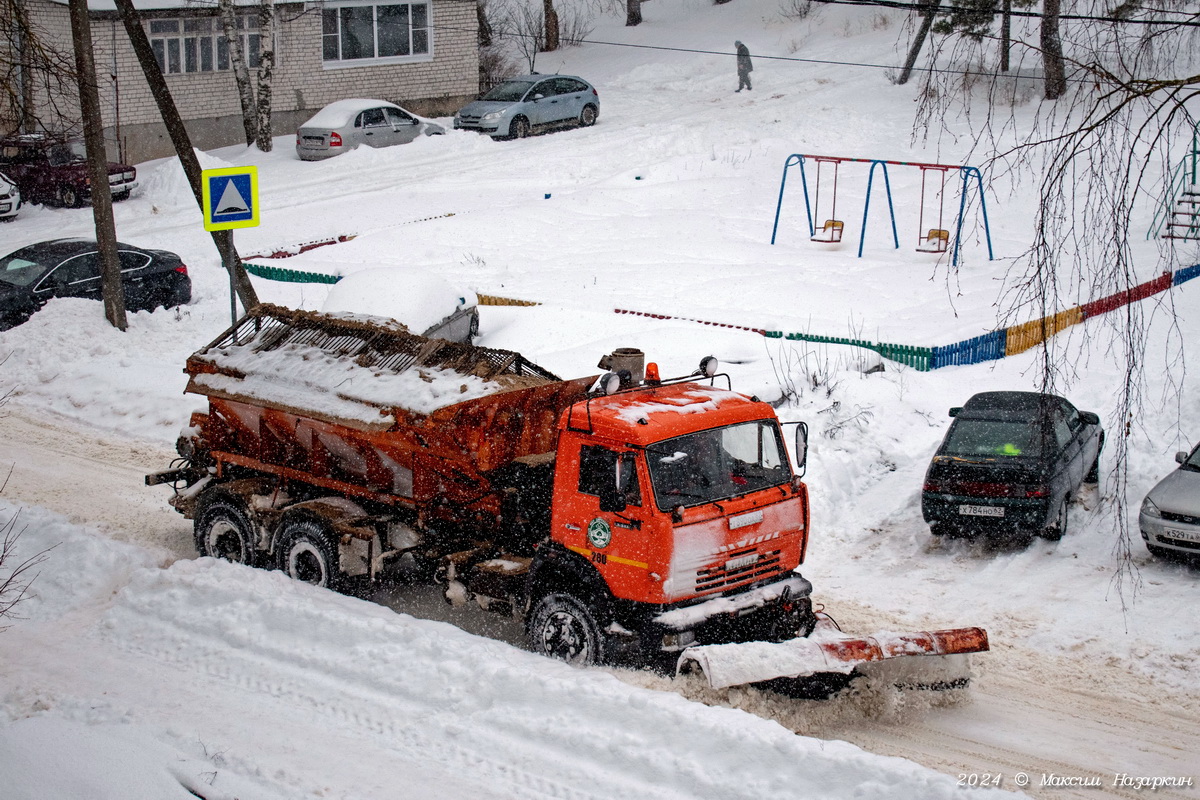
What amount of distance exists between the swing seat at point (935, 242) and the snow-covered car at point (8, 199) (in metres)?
18.7

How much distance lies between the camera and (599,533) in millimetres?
8055

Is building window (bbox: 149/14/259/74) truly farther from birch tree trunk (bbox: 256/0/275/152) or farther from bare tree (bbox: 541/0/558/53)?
bare tree (bbox: 541/0/558/53)

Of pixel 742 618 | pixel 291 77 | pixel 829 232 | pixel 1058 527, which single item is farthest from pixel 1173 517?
pixel 291 77

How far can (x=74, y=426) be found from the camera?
48.3 feet

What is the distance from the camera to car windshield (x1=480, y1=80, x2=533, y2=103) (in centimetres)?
3072

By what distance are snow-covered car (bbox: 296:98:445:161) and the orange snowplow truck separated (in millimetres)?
18557

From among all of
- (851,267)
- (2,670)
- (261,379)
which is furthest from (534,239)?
(2,670)

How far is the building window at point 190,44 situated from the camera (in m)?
31.1

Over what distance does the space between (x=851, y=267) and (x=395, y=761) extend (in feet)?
50.7

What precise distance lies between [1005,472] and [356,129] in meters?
21.9

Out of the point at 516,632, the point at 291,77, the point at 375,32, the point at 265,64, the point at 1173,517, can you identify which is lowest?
the point at 516,632

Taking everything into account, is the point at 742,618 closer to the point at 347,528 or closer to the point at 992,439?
the point at 347,528

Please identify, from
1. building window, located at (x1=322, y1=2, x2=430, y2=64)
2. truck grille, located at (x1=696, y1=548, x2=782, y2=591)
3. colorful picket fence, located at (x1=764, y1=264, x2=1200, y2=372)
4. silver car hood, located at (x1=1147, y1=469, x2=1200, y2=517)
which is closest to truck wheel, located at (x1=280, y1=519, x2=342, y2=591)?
truck grille, located at (x1=696, y1=548, x2=782, y2=591)

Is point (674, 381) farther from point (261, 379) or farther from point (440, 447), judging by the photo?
point (261, 379)
